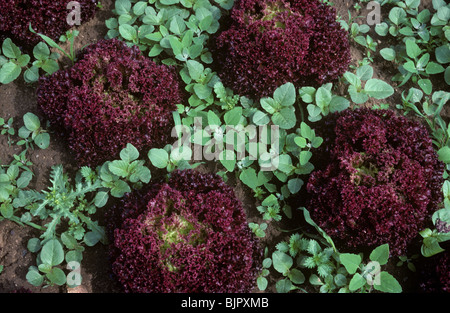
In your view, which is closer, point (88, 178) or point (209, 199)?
point (209, 199)

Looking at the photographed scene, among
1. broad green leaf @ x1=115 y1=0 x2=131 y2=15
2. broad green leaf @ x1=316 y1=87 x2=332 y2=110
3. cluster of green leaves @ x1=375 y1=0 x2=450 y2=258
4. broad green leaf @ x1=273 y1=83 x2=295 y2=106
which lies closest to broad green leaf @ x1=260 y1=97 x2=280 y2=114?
broad green leaf @ x1=273 y1=83 x2=295 y2=106

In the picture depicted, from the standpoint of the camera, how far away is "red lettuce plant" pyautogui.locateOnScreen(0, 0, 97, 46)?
3.89 meters

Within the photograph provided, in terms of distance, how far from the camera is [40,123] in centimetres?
390

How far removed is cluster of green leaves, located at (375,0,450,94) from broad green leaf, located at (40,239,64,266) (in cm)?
324

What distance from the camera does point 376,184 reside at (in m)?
3.23

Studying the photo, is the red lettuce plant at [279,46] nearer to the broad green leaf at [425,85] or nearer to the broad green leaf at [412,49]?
the broad green leaf at [412,49]

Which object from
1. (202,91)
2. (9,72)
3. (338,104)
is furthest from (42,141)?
(338,104)

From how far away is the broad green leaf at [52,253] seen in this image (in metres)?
3.37

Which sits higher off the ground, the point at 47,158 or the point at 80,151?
the point at 80,151

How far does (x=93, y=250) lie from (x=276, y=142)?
173cm

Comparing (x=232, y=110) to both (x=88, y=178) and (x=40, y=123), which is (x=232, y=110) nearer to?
(x=88, y=178)

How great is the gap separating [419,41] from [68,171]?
3.38m

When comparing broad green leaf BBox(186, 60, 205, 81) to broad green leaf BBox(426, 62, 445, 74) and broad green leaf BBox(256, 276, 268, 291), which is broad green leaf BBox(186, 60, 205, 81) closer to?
broad green leaf BBox(256, 276, 268, 291)

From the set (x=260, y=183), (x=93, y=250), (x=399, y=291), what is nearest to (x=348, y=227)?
(x=399, y=291)
